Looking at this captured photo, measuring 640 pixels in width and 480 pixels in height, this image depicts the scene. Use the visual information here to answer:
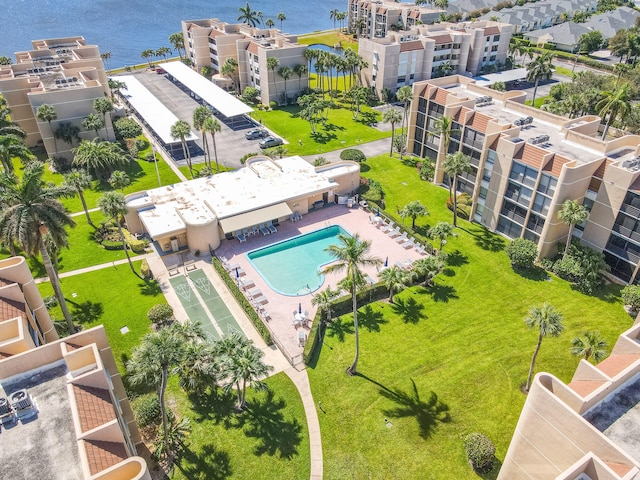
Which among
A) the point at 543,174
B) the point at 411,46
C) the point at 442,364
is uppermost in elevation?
the point at 411,46

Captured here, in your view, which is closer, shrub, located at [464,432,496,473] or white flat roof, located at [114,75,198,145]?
shrub, located at [464,432,496,473]

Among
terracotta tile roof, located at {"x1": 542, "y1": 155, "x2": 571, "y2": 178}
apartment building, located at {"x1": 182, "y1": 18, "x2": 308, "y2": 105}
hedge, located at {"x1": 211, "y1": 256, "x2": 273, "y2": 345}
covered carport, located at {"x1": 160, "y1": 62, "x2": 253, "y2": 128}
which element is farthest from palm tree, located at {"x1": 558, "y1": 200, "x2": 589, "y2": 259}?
apartment building, located at {"x1": 182, "y1": 18, "x2": 308, "y2": 105}

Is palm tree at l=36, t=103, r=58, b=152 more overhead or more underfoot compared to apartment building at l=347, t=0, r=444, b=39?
more underfoot

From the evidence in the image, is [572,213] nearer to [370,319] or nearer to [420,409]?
[370,319]

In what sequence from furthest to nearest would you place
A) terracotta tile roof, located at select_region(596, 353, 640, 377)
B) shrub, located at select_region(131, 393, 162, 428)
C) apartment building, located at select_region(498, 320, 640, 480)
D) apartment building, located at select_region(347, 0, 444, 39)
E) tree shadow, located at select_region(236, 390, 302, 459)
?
1. apartment building, located at select_region(347, 0, 444, 39)
2. shrub, located at select_region(131, 393, 162, 428)
3. tree shadow, located at select_region(236, 390, 302, 459)
4. terracotta tile roof, located at select_region(596, 353, 640, 377)
5. apartment building, located at select_region(498, 320, 640, 480)

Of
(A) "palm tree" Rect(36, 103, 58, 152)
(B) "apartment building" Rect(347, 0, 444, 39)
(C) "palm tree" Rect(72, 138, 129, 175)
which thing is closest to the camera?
(C) "palm tree" Rect(72, 138, 129, 175)

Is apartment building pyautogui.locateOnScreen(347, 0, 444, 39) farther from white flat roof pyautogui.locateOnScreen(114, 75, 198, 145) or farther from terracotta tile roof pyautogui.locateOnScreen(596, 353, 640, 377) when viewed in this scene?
terracotta tile roof pyautogui.locateOnScreen(596, 353, 640, 377)

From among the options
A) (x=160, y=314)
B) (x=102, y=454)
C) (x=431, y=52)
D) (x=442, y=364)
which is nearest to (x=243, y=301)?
(x=160, y=314)
